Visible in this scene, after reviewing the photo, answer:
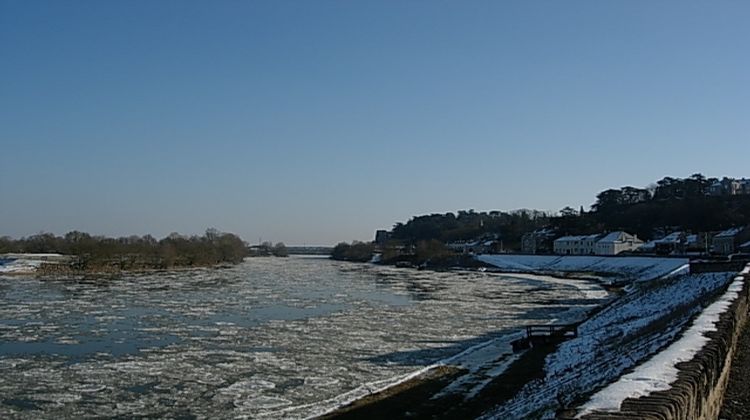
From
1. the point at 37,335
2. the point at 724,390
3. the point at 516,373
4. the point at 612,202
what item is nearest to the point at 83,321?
the point at 37,335

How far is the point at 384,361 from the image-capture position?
22203mm

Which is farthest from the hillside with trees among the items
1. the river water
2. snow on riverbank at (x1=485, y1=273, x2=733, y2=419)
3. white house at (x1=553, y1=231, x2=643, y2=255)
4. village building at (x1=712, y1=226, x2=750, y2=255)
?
snow on riverbank at (x1=485, y1=273, x2=733, y2=419)

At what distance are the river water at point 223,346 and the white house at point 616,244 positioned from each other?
65.6 meters

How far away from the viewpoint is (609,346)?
20703 millimetres

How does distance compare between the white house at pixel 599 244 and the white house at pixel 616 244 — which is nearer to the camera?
the white house at pixel 616 244

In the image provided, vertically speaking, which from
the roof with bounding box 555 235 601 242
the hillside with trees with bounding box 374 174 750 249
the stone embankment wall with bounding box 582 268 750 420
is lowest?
the stone embankment wall with bounding box 582 268 750 420

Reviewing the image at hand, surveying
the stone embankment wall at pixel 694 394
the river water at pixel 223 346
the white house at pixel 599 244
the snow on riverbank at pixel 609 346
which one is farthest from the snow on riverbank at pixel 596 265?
the stone embankment wall at pixel 694 394

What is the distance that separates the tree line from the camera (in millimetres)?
97250

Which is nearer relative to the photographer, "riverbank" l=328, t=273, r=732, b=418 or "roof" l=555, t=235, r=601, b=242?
"riverbank" l=328, t=273, r=732, b=418

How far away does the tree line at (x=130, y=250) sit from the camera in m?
97.2

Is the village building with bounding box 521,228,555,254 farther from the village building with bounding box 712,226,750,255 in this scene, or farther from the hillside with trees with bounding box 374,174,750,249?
the village building with bounding box 712,226,750,255

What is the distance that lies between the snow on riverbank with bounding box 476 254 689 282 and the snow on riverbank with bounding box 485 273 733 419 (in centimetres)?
2882

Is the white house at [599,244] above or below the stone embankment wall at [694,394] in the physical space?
above

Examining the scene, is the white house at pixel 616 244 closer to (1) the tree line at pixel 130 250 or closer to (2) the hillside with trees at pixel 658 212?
(2) the hillside with trees at pixel 658 212
